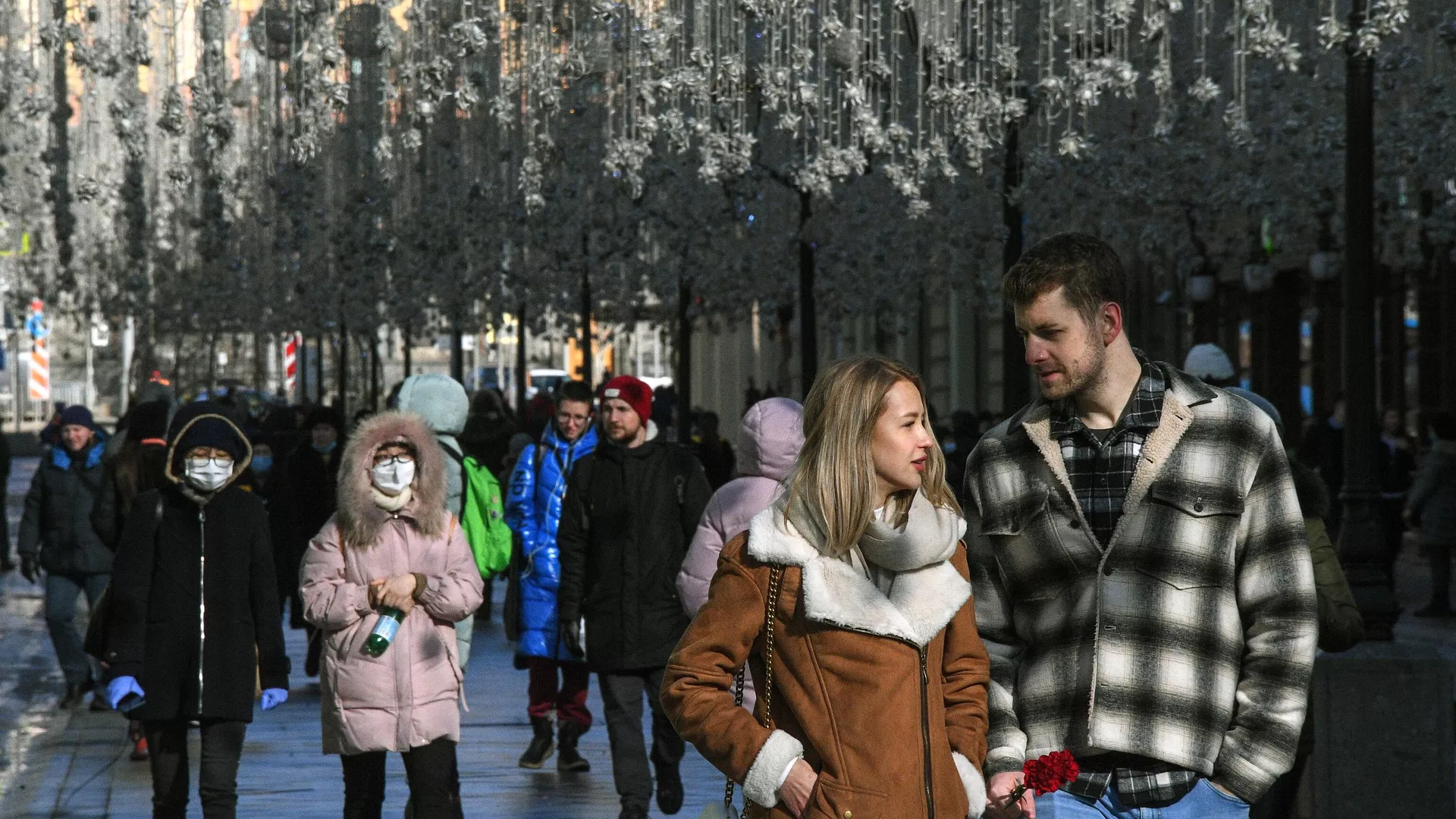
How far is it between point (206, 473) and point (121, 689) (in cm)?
77

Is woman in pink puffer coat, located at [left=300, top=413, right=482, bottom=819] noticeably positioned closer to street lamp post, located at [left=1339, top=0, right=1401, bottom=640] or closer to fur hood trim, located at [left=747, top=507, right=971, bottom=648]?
fur hood trim, located at [left=747, top=507, right=971, bottom=648]

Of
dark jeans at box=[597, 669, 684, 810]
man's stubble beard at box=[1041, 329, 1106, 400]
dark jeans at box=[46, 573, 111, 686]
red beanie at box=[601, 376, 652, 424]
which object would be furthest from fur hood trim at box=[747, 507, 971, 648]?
dark jeans at box=[46, 573, 111, 686]

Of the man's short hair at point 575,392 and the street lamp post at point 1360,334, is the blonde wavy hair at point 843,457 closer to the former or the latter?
the street lamp post at point 1360,334

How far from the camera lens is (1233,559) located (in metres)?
4.49

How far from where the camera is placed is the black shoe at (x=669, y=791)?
962 centimetres

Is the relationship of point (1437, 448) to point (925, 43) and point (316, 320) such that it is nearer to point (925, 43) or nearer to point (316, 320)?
point (925, 43)

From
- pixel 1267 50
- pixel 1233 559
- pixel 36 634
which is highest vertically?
pixel 1267 50

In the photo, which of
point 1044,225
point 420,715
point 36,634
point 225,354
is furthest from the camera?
point 225,354

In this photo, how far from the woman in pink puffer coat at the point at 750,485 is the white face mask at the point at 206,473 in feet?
5.23

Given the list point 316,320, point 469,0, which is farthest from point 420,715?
point 316,320

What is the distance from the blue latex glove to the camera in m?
7.90

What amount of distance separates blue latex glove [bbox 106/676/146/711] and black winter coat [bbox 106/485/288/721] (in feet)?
0.08

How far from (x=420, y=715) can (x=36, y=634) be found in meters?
11.7

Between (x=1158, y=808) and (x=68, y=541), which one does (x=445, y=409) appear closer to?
(x=68, y=541)
